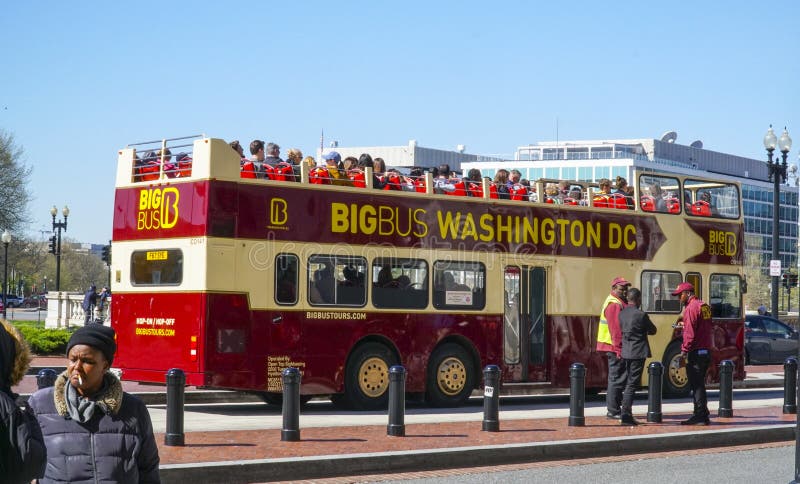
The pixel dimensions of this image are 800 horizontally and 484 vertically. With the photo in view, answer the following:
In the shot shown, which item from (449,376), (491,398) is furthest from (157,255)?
(491,398)

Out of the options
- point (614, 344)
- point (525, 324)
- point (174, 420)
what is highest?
point (525, 324)

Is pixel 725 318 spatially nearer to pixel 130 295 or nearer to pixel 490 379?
pixel 490 379

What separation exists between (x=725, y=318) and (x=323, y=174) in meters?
9.85

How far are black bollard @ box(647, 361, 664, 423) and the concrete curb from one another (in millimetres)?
1164

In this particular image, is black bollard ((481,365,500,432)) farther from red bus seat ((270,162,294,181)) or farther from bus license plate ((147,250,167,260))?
bus license plate ((147,250,167,260))

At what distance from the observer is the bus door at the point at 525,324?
20703 millimetres

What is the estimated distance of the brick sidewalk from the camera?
12723 millimetres

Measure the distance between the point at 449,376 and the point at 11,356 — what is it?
14851 millimetres

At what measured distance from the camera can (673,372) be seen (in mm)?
23250

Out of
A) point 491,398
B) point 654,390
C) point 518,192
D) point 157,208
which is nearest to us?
point 491,398

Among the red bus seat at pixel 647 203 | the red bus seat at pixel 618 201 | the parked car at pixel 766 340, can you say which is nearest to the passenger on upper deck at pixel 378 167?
the red bus seat at pixel 618 201

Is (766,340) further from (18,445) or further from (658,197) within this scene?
(18,445)

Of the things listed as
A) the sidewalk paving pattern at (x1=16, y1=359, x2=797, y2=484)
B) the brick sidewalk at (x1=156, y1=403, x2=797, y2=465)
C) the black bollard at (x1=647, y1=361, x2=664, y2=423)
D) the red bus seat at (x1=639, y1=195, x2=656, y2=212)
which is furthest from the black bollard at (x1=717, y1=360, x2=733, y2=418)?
the red bus seat at (x1=639, y1=195, x2=656, y2=212)

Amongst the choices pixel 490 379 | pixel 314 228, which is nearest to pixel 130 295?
pixel 314 228
